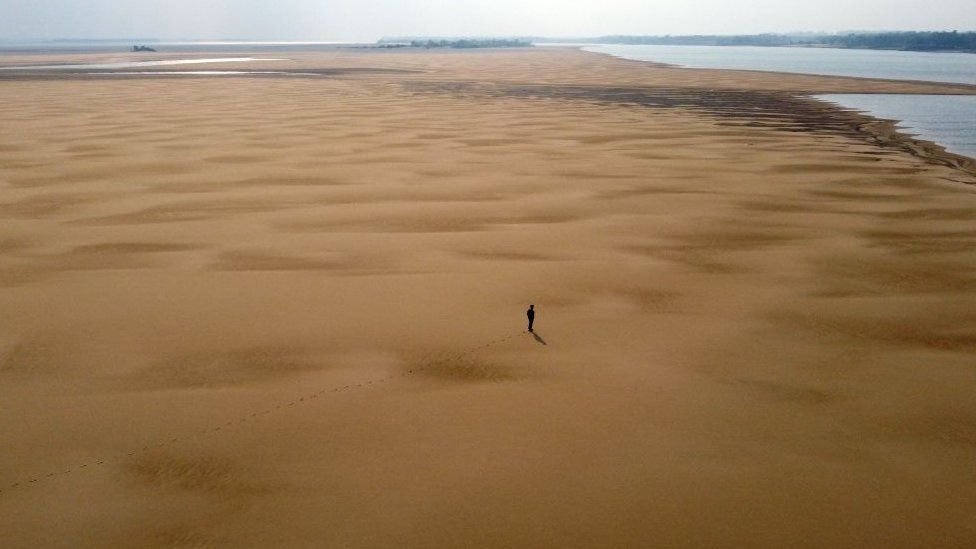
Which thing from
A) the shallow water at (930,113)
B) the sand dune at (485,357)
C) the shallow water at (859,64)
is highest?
the shallow water at (859,64)

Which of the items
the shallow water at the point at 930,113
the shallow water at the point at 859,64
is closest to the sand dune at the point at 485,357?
the shallow water at the point at 930,113

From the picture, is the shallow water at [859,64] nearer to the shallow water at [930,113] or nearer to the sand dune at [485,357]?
the shallow water at [930,113]

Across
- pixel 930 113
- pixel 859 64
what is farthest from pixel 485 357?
pixel 859 64

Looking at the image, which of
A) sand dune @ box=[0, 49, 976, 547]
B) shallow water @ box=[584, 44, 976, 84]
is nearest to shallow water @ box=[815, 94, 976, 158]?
sand dune @ box=[0, 49, 976, 547]

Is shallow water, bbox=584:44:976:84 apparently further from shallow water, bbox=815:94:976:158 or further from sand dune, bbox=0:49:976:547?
sand dune, bbox=0:49:976:547

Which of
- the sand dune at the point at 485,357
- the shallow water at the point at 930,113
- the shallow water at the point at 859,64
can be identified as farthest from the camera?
the shallow water at the point at 859,64

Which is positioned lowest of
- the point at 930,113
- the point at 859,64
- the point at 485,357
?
the point at 485,357

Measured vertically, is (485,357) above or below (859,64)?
below

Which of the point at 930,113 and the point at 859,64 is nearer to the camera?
the point at 930,113

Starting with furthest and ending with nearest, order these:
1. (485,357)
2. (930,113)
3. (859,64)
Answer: (859,64) → (930,113) → (485,357)

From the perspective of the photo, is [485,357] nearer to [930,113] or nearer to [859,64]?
[930,113]
